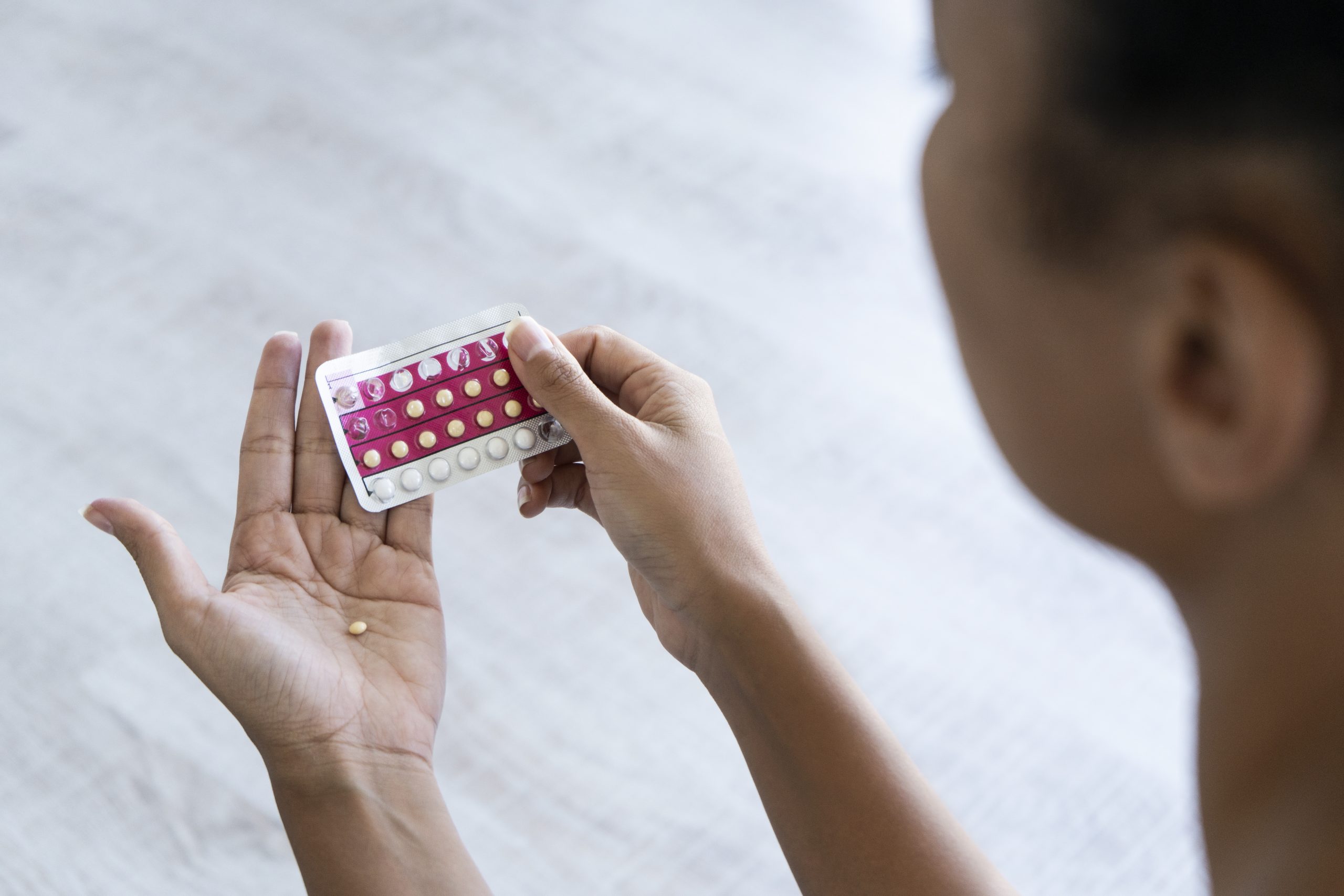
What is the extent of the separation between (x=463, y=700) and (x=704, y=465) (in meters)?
0.38

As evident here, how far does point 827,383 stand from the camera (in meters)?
1.25

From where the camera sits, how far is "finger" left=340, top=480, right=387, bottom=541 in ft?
2.75

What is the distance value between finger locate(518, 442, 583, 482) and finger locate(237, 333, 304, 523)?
0.18 meters

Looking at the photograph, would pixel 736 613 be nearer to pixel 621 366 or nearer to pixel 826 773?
pixel 826 773

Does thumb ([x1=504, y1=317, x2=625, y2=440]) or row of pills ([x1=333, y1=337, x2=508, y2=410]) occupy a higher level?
thumb ([x1=504, y1=317, x2=625, y2=440])

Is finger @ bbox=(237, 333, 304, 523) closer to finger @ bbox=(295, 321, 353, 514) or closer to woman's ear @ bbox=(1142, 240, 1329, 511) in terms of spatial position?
finger @ bbox=(295, 321, 353, 514)

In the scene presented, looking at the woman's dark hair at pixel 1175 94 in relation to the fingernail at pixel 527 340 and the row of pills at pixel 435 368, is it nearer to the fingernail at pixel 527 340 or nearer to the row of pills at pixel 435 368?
the fingernail at pixel 527 340

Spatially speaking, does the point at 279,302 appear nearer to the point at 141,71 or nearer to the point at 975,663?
the point at 141,71

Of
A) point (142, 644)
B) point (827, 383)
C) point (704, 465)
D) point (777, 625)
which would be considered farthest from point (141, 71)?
point (777, 625)

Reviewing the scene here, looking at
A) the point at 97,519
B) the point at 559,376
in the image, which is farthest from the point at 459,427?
the point at 97,519

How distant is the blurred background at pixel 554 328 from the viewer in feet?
3.08

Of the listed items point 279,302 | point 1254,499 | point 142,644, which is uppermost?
point 1254,499

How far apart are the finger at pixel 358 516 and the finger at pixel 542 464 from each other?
117 mm

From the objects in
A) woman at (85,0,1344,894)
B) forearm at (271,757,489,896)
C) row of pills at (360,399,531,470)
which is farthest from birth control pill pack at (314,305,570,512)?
forearm at (271,757,489,896)
